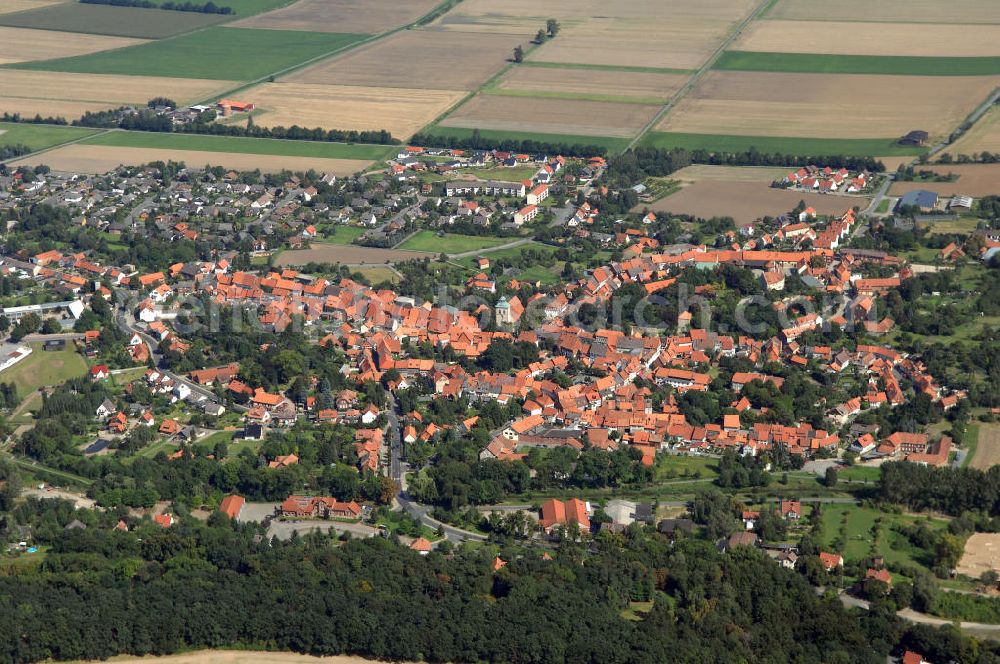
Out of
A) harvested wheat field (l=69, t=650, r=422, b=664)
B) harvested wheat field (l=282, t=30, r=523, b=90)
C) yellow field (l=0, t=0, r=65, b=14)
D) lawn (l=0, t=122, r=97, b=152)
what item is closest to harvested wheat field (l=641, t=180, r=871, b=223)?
harvested wheat field (l=282, t=30, r=523, b=90)

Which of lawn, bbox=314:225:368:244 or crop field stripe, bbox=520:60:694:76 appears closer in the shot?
lawn, bbox=314:225:368:244

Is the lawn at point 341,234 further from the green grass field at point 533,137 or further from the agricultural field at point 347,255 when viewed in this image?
the green grass field at point 533,137

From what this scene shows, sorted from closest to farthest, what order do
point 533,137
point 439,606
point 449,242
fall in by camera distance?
point 439,606 < point 449,242 < point 533,137

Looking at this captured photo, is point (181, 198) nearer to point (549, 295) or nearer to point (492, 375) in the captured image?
point (549, 295)

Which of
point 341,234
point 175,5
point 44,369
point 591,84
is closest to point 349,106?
point 591,84

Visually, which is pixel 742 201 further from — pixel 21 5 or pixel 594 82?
pixel 21 5

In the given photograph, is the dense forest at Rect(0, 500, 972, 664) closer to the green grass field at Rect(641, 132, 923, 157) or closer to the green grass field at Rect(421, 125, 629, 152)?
the green grass field at Rect(641, 132, 923, 157)

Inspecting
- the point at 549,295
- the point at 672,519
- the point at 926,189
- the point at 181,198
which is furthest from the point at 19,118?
the point at 672,519
